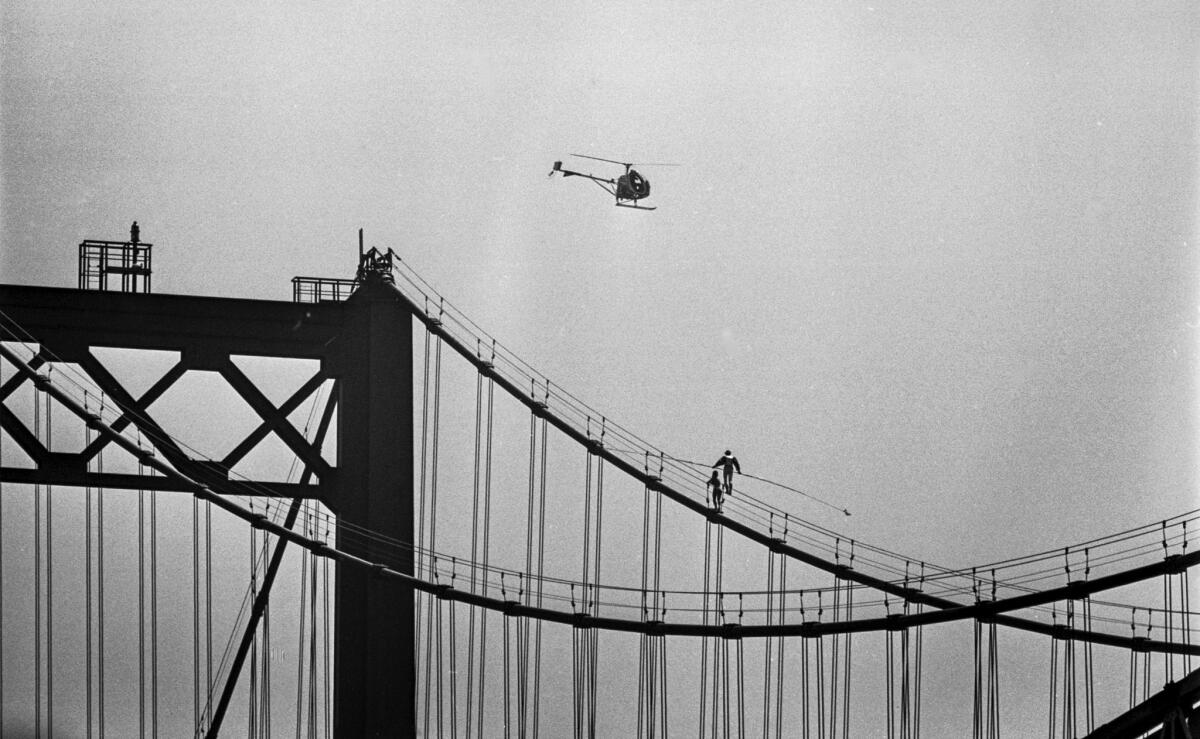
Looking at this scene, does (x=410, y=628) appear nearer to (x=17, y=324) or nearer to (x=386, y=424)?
(x=386, y=424)

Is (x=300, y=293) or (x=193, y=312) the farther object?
(x=300, y=293)

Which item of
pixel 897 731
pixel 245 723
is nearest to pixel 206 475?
pixel 245 723

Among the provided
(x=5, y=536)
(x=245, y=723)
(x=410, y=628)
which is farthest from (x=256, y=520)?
(x=245, y=723)

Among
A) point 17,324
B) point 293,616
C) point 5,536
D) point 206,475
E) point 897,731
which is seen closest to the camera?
point 17,324

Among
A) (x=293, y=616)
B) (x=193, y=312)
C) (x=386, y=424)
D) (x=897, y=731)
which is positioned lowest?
(x=897, y=731)

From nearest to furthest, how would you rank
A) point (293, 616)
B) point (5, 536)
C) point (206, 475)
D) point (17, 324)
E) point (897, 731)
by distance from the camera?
point (17, 324), point (206, 475), point (5, 536), point (293, 616), point (897, 731)

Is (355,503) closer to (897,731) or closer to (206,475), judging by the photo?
(206,475)

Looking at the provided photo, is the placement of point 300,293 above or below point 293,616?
above

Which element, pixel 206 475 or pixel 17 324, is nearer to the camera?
pixel 17 324

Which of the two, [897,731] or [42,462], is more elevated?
[42,462]
